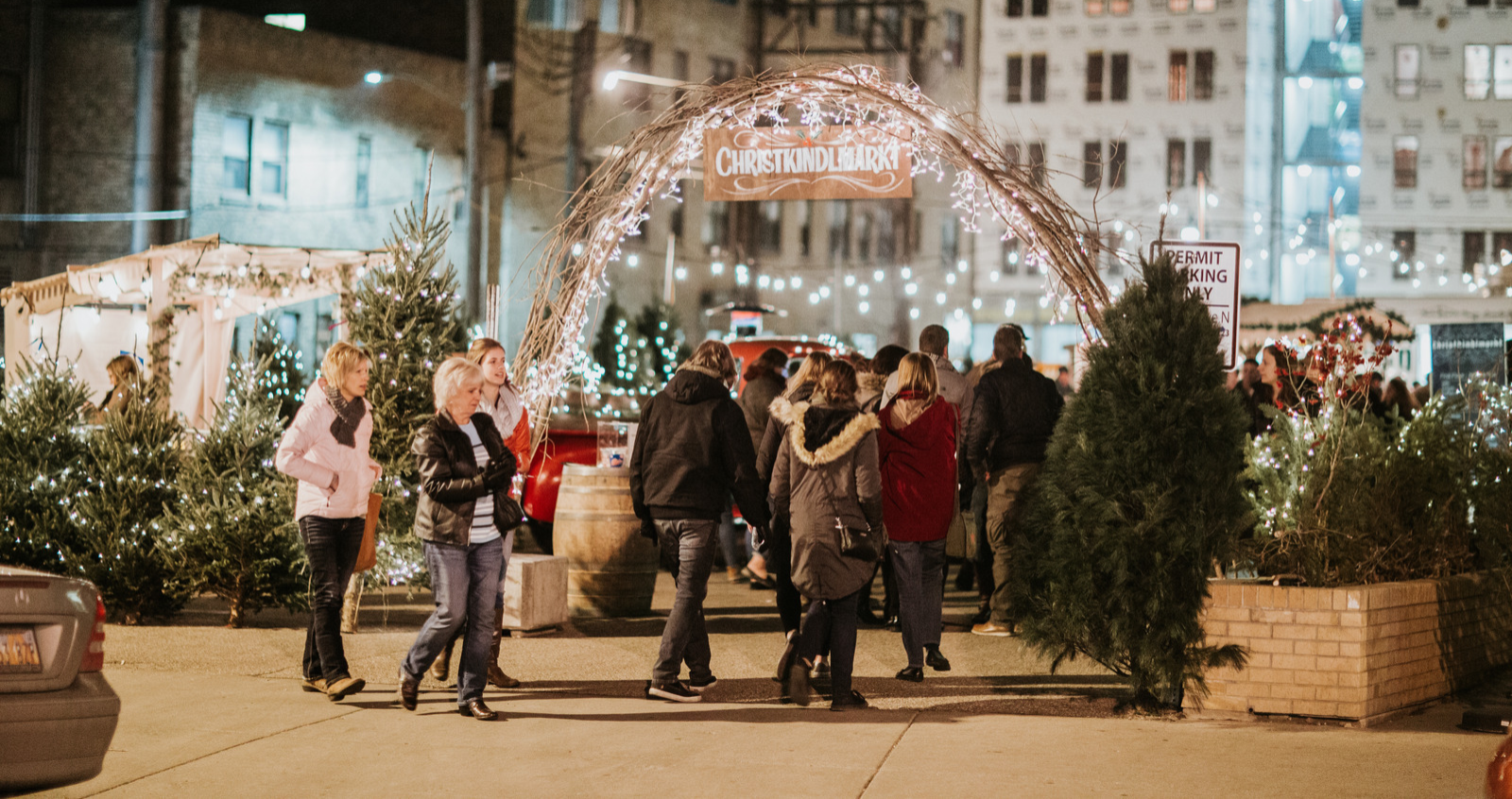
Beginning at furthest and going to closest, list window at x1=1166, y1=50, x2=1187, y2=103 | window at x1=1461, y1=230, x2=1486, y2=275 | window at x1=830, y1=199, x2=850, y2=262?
window at x1=1461, y1=230, x2=1486, y2=275
window at x1=1166, y1=50, x2=1187, y2=103
window at x1=830, y1=199, x2=850, y2=262

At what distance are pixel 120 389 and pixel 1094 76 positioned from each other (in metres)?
44.7

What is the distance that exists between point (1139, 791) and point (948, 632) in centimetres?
473

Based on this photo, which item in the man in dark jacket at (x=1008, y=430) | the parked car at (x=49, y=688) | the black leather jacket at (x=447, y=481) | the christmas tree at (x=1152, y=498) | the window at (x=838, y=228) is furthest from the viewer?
the window at (x=838, y=228)

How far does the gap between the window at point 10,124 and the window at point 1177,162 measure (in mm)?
35964

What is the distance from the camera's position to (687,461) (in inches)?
320

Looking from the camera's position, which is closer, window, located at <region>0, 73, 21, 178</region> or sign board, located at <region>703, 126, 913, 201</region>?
sign board, located at <region>703, 126, 913, 201</region>

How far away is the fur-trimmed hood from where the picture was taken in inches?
315

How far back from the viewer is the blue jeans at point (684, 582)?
8.11 m

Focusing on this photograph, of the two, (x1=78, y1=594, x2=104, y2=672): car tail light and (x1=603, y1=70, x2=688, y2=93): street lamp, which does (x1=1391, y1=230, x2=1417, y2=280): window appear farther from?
(x1=78, y1=594, x2=104, y2=672): car tail light

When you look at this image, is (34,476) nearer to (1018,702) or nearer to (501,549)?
(501,549)

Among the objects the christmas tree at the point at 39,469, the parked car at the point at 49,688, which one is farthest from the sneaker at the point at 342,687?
the christmas tree at the point at 39,469

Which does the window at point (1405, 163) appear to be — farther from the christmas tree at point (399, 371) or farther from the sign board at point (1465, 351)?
the christmas tree at point (399, 371)

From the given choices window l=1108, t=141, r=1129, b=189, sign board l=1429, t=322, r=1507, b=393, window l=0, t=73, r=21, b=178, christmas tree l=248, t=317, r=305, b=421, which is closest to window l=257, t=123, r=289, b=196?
window l=0, t=73, r=21, b=178

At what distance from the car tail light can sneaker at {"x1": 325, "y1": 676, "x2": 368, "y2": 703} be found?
242 centimetres
